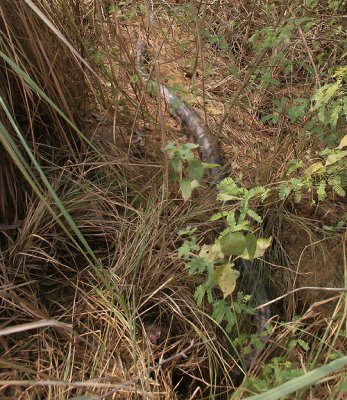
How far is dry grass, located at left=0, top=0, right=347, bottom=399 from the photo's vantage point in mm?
1687

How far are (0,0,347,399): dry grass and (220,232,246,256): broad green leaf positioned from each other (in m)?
0.35

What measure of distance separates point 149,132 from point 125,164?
37 cm

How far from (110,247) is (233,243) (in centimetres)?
75

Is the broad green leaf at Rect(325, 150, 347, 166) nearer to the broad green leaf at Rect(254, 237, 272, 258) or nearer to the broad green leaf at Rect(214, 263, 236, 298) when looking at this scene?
the broad green leaf at Rect(254, 237, 272, 258)

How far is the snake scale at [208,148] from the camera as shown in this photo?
192cm

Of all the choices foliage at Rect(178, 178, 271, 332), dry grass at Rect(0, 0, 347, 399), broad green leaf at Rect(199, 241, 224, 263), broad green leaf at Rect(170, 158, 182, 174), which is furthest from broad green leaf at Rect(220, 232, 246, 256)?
dry grass at Rect(0, 0, 347, 399)

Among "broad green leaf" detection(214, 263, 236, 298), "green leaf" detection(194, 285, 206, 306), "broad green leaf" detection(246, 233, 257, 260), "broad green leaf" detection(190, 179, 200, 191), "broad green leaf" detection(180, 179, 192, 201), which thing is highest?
"broad green leaf" detection(180, 179, 192, 201)

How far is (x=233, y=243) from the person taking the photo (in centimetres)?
149

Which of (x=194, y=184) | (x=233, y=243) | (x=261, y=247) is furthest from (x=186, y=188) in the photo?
(x=261, y=247)

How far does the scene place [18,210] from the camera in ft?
6.64

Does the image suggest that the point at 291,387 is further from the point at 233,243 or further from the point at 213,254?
the point at 213,254

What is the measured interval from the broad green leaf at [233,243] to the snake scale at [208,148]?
1.43ft

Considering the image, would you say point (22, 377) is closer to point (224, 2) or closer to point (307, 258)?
point (307, 258)

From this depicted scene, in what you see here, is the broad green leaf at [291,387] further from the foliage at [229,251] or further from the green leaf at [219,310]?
the green leaf at [219,310]
